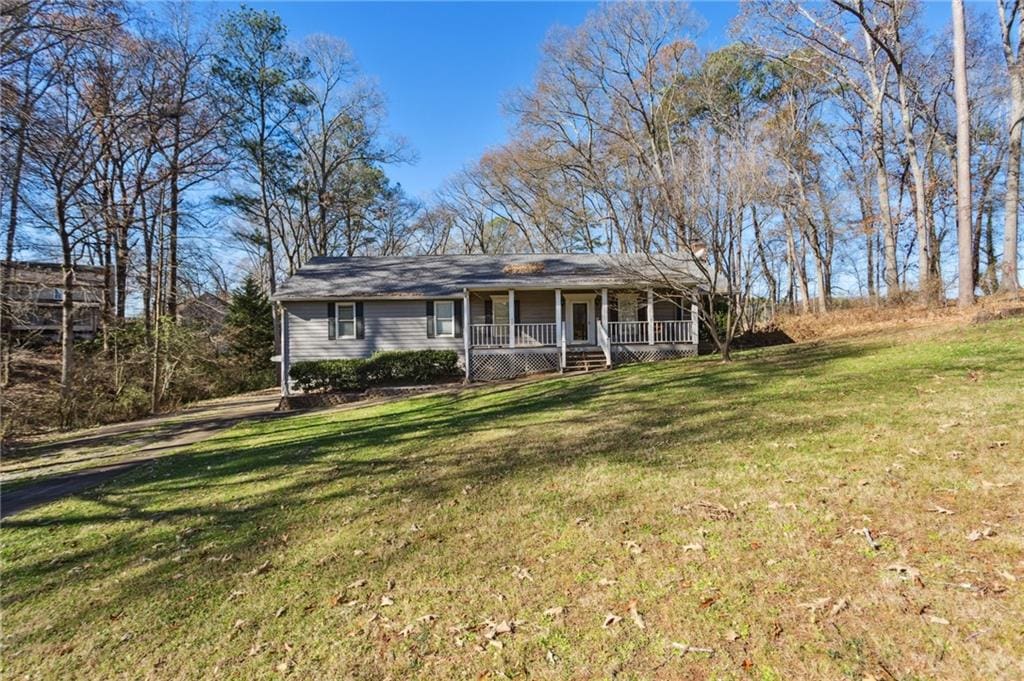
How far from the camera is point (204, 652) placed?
9.73 ft

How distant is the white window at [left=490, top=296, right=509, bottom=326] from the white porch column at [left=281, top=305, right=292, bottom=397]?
7174 mm

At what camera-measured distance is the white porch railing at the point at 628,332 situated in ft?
56.0

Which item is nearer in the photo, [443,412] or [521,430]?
[521,430]

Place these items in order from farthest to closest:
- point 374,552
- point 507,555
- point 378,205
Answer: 1. point 378,205
2. point 374,552
3. point 507,555

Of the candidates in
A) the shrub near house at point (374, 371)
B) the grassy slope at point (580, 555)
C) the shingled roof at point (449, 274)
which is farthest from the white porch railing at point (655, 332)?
the grassy slope at point (580, 555)

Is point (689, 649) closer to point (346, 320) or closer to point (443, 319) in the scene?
point (443, 319)

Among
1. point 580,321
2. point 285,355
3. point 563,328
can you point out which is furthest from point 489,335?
point 285,355

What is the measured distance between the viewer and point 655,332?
17391 millimetres

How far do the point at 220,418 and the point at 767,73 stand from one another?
2869 centimetres

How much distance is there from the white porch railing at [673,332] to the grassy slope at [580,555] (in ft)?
32.6

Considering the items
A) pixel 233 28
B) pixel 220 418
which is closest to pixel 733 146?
pixel 220 418

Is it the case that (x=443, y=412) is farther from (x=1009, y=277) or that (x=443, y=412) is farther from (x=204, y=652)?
(x=1009, y=277)

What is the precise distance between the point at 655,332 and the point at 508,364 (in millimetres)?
5312

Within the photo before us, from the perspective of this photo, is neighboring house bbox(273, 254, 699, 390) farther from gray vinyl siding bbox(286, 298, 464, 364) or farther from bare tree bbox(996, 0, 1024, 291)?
bare tree bbox(996, 0, 1024, 291)
